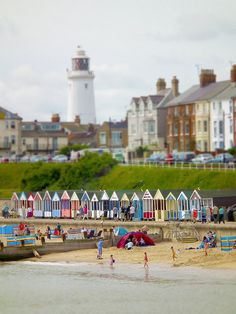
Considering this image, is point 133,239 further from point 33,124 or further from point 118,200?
point 33,124

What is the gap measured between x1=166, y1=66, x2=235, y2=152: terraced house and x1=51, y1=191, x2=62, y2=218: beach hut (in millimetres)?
36570

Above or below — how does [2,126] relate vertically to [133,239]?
above

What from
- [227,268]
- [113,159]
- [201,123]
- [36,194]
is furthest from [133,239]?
[201,123]

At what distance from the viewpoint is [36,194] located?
3743 inches

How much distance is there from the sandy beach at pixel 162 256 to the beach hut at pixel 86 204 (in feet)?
58.0

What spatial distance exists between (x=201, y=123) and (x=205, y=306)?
82.0m

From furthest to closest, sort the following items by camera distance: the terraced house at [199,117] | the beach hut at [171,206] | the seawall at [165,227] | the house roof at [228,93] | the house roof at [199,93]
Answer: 1. the house roof at [199,93]
2. the terraced house at [199,117]
3. the house roof at [228,93]
4. the beach hut at [171,206]
5. the seawall at [165,227]

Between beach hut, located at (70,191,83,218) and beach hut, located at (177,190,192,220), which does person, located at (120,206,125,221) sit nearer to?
→ beach hut, located at (177,190,192,220)

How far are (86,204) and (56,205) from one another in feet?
14.9

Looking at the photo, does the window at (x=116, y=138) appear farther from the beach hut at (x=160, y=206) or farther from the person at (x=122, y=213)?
the beach hut at (x=160, y=206)

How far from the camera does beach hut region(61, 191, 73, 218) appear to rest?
89706 millimetres

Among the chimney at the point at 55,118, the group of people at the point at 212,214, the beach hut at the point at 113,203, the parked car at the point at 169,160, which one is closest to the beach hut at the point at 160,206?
the group of people at the point at 212,214

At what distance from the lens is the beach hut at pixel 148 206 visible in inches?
3137

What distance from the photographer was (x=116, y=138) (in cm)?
16888
